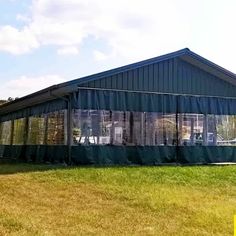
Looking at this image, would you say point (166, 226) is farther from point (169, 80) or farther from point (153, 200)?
point (169, 80)

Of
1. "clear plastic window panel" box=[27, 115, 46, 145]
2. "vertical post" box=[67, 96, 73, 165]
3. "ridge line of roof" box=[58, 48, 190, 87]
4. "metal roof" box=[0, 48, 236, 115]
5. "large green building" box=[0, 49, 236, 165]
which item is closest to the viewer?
"metal roof" box=[0, 48, 236, 115]

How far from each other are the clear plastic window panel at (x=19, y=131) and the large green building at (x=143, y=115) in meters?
2.59

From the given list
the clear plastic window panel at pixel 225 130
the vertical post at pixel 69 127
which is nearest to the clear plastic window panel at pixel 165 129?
the clear plastic window panel at pixel 225 130

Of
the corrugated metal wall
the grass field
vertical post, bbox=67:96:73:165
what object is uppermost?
the corrugated metal wall

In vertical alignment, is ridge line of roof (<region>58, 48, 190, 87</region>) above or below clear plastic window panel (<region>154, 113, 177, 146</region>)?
above

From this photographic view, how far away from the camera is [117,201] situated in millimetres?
10211

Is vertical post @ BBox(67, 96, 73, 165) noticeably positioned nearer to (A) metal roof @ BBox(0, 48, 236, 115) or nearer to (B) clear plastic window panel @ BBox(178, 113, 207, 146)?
(A) metal roof @ BBox(0, 48, 236, 115)

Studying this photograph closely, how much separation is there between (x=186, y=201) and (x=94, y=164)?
25.7 feet

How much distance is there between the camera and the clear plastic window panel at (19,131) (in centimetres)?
2470

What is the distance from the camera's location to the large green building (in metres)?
18.2

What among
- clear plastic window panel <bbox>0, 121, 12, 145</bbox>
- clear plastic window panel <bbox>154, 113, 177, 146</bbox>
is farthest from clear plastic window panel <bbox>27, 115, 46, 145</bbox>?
clear plastic window panel <bbox>154, 113, 177, 146</bbox>

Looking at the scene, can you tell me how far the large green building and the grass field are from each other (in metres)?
2.98

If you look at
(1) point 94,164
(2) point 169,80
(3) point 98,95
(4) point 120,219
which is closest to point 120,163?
(1) point 94,164

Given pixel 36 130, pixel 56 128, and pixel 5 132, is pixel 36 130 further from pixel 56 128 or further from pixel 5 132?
pixel 5 132
